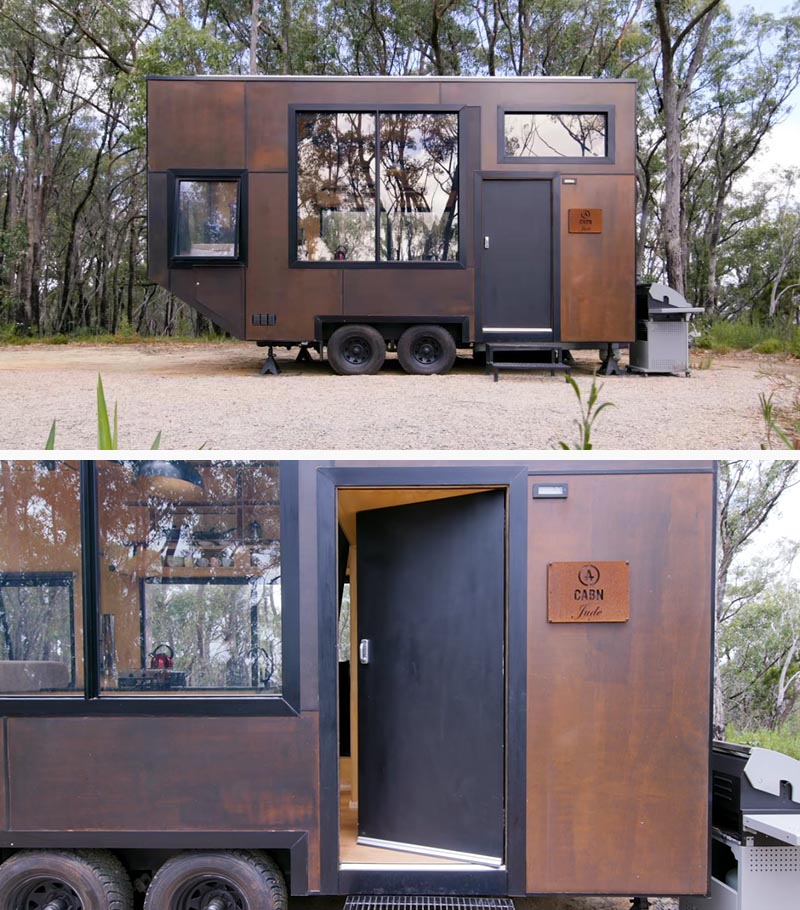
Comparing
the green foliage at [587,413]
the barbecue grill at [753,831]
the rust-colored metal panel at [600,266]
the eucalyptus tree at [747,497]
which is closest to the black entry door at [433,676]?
the green foliage at [587,413]

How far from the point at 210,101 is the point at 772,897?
26.0 ft

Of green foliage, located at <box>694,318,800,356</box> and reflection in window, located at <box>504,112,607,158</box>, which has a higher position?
reflection in window, located at <box>504,112,607,158</box>

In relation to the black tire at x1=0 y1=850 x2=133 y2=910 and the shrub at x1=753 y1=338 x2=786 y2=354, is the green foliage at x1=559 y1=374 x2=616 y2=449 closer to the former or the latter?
the black tire at x1=0 y1=850 x2=133 y2=910

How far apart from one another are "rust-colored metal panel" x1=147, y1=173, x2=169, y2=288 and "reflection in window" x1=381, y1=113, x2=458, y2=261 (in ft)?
7.04

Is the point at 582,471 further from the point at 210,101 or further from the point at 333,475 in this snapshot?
the point at 210,101

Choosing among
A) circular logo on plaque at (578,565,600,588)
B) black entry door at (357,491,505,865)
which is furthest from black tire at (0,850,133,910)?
circular logo on plaque at (578,565,600,588)

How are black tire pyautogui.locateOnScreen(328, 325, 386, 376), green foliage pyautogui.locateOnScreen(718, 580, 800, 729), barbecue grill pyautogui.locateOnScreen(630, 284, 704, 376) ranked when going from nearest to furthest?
black tire pyautogui.locateOnScreen(328, 325, 386, 376), barbecue grill pyautogui.locateOnScreen(630, 284, 704, 376), green foliage pyautogui.locateOnScreen(718, 580, 800, 729)

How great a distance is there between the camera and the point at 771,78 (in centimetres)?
2284

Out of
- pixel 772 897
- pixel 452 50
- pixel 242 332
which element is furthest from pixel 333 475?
pixel 452 50

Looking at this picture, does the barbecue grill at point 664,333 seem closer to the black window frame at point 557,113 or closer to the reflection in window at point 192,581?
the black window frame at point 557,113

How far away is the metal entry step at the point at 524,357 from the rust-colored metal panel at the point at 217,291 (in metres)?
2.48

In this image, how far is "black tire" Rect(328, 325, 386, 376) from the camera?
9.15m

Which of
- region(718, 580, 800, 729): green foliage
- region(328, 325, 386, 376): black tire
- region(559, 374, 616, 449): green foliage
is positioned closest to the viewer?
region(559, 374, 616, 449): green foliage

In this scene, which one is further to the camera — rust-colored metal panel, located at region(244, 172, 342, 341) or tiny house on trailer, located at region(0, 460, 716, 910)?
rust-colored metal panel, located at region(244, 172, 342, 341)
